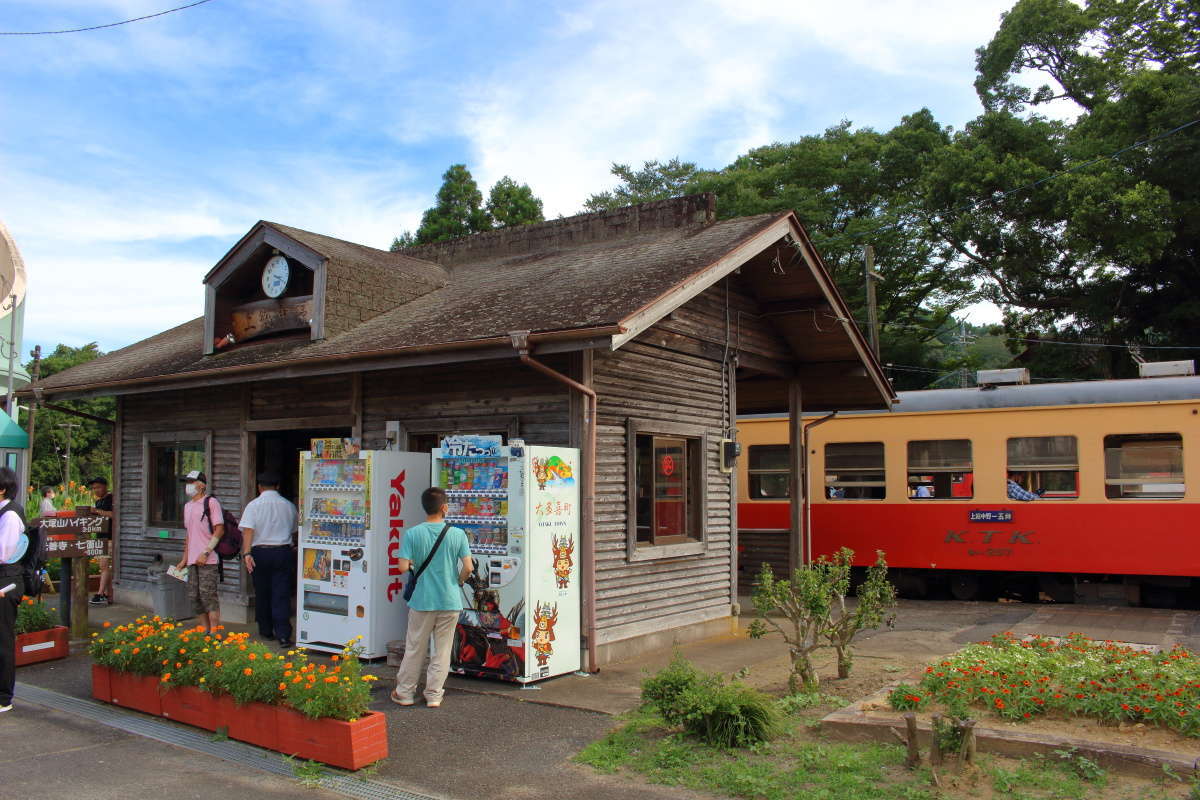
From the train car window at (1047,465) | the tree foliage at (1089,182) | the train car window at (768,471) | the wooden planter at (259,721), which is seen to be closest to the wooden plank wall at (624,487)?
the wooden planter at (259,721)

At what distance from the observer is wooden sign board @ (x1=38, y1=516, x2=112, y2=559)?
9453 mm

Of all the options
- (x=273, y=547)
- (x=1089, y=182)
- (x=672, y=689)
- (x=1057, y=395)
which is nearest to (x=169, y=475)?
(x=273, y=547)

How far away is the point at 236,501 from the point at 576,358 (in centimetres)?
557

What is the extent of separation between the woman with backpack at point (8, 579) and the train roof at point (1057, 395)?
39.3 ft

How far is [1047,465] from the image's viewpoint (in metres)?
13.4

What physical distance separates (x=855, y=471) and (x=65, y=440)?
3593 centimetres

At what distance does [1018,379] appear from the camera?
14141 mm

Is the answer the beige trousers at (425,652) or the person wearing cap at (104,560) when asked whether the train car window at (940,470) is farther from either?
the person wearing cap at (104,560)

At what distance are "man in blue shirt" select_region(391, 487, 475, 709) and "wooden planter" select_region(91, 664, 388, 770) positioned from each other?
0.80m

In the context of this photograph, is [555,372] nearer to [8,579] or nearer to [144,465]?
[8,579]

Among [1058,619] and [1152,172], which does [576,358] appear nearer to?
[1058,619]

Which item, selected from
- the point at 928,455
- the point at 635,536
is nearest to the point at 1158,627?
the point at 928,455

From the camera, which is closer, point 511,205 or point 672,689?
point 672,689

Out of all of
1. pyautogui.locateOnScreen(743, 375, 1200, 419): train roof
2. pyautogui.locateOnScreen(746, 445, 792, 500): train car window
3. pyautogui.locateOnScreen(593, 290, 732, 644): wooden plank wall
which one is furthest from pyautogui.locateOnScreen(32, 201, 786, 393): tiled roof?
pyautogui.locateOnScreen(746, 445, 792, 500): train car window
